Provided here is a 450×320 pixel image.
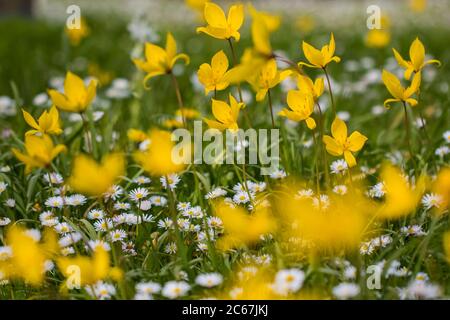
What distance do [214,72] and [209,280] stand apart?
595 mm

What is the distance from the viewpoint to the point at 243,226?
1543 millimetres

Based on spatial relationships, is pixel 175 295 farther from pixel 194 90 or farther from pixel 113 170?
pixel 194 90

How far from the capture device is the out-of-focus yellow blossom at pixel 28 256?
1.44 meters

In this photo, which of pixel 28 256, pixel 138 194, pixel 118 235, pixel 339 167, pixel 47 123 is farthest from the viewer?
pixel 339 167

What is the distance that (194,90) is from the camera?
13.3 feet

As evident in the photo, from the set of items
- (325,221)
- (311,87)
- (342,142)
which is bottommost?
(325,221)

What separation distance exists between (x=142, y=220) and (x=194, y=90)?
226cm

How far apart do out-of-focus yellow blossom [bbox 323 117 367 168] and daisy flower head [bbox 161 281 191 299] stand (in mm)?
524

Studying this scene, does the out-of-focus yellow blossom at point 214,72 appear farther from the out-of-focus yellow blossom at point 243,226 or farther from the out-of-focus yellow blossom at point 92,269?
the out-of-focus yellow blossom at point 92,269

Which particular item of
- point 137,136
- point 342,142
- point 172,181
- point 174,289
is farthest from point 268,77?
point 137,136

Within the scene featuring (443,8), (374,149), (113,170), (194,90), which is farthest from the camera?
(443,8)

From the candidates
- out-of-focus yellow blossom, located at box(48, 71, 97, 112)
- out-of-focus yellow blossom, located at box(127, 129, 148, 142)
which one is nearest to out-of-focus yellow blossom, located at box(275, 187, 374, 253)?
out-of-focus yellow blossom, located at box(48, 71, 97, 112)

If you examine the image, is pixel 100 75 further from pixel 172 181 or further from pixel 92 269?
pixel 92 269

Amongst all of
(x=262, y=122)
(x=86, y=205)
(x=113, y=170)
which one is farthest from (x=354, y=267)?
(x=262, y=122)
